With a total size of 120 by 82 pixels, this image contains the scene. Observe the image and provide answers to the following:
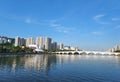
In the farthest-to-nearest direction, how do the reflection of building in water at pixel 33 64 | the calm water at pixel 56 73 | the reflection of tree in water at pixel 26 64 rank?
the reflection of building in water at pixel 33 64 → the reflection of tree in water at pixel 26 64 → the calm water at pixel 56 73

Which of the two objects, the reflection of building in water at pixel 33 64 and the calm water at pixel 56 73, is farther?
the reflection of building in water at pixel 33 64

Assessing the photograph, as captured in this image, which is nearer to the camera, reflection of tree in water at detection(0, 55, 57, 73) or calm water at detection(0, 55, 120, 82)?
calm water at detection(0, 55, 120, 82)

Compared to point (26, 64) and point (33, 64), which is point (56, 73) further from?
point (33, 64)

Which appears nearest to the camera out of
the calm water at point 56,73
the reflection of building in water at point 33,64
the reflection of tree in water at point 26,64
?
the calm water at point 56,73

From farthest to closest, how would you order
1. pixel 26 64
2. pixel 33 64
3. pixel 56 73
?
pixel 33 64
pixel 26 64
pixel 56 73

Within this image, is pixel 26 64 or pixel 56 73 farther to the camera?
pixel 26 64

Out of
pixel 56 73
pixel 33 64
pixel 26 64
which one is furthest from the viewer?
pixel 33 64

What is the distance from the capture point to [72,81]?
34.0 m

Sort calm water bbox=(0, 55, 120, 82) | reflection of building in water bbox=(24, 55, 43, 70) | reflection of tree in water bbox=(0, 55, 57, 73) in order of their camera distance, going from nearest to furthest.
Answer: calm water bbox=(0, 55, 120, 82) → reflection of tree in water bbox=(0, 55, 57, 73) → reflection of building in water bbox=(24, 55, 43, 70)

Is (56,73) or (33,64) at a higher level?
(33,64)

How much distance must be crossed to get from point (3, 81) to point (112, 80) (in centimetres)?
1733

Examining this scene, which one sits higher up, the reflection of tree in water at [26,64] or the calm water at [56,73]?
the reflection of tree in water at [26,64]

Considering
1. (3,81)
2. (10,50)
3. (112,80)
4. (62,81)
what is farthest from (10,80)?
(10,50)

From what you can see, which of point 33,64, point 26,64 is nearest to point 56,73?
point 26,64
